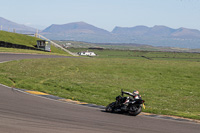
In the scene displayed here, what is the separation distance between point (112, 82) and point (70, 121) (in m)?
16.4

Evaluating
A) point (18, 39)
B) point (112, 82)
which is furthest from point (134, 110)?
point (18, 39)

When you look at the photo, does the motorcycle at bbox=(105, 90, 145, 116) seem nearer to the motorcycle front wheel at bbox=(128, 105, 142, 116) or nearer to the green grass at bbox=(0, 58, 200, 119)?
the motorcycle front wheel at bbox=(128, 105, 142, 116)

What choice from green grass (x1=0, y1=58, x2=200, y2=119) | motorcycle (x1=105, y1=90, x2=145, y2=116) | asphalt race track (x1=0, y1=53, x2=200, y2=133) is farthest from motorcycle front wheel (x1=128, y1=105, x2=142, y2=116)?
green grass (x1=0, y1=58, x2=200, y2=119)

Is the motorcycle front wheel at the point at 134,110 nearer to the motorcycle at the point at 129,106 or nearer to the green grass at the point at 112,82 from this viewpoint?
the motorcycle at the point at 129,106

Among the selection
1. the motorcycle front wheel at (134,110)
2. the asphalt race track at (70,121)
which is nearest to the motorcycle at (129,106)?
the motorcycle front wheel at (134,110)

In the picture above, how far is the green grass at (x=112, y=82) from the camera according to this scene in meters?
22.5

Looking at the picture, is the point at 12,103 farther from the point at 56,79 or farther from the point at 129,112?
the point at 56,79

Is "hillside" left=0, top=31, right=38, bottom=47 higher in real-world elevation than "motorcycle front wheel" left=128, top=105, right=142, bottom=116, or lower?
higher

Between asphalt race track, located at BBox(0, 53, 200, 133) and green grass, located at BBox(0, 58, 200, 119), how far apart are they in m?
3.00

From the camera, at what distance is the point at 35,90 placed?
2331cm

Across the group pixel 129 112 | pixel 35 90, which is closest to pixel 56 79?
pixel 35 90

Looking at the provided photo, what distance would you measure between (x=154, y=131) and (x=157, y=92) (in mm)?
14464

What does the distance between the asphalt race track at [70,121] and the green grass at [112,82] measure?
3.00 metres

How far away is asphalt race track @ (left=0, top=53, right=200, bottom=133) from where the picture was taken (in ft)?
38.0
